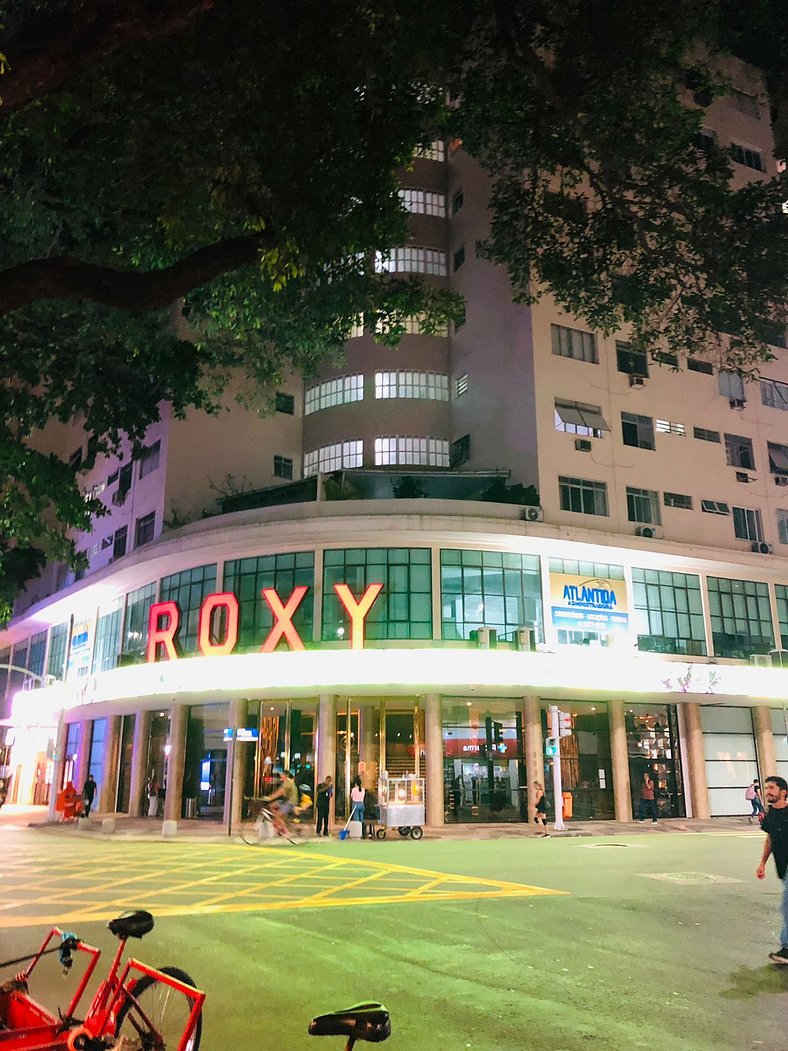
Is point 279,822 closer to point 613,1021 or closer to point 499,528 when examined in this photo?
point 499,528

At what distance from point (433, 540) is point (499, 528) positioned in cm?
231

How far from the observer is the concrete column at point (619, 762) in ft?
95.6

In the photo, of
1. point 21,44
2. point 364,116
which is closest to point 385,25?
point 364,116

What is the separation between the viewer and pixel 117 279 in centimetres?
880

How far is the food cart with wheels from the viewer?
24.3 m

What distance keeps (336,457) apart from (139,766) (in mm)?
15890

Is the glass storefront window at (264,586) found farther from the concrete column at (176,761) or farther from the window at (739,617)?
the window at (739,617)

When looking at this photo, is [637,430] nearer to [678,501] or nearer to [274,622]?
[678,501]

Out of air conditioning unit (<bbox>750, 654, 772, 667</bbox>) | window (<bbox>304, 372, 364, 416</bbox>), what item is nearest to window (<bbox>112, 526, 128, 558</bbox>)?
window (<bbox>304, 372, 364, 416</bbox>)

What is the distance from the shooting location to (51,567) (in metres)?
51.4

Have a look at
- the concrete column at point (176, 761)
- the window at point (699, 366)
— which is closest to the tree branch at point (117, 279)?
the concrete column at point (176, 761)

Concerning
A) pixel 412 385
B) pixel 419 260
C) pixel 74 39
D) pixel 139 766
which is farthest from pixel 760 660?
pixel 74 39

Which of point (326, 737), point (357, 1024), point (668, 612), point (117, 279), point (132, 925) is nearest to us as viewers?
point (357, 1024)

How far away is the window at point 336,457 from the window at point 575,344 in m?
10.2
